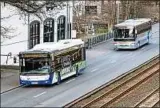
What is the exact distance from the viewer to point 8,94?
2852 centimetres

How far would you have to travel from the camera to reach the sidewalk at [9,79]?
1215 inches

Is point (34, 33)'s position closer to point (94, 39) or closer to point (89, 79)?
point (94, 39)

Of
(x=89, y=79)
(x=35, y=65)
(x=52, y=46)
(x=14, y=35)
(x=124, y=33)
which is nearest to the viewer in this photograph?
(x=35, y=65)

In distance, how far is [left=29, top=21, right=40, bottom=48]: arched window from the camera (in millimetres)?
43500

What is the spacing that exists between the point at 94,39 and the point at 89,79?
2028 centimetres

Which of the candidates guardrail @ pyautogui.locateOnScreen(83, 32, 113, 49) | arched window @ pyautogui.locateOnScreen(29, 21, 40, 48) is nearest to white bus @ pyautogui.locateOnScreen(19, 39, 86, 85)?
arched window @ pyautogui.locateOnScreen(29, 21, 40, 48)

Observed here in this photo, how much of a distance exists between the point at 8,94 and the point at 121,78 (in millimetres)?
8036

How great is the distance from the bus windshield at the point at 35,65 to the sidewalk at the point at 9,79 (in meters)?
1.55

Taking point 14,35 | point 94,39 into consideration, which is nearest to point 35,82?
point 14,35

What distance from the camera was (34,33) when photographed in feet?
145

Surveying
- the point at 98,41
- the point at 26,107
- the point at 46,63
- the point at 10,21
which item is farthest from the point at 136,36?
the point at 26,107

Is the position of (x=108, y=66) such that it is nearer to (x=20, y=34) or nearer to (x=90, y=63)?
(x=90, y=63)

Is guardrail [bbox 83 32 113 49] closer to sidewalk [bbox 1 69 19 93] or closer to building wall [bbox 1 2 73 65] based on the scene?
building wall [bbox 1 2 73 65]

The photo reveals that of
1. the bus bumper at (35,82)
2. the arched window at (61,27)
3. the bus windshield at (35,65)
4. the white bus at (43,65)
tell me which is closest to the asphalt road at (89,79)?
the bus bumper at (35,82)
